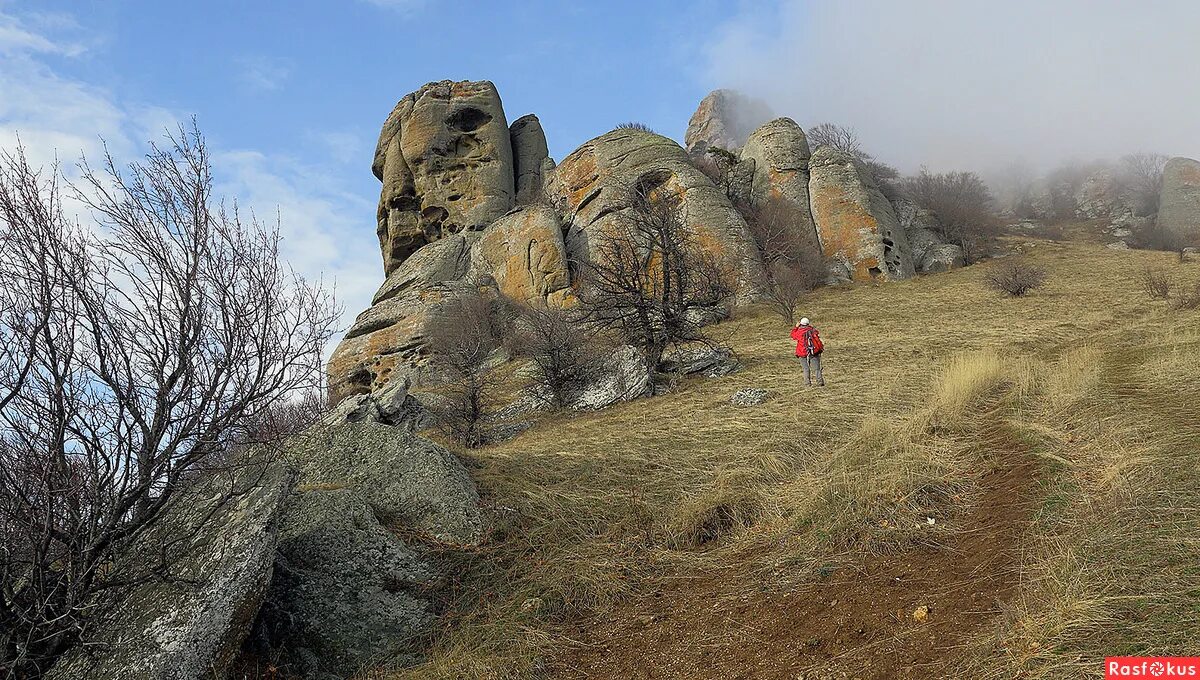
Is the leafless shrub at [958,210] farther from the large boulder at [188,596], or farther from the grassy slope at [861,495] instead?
the large boulder at [188,596]

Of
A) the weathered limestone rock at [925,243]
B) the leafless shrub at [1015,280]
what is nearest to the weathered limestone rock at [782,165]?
the weathered limestone rock at [925,243]

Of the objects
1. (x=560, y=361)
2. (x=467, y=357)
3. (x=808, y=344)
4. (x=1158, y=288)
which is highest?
(x=467, y=357)

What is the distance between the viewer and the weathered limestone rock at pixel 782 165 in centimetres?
3194

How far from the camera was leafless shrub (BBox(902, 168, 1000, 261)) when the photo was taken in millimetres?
34906

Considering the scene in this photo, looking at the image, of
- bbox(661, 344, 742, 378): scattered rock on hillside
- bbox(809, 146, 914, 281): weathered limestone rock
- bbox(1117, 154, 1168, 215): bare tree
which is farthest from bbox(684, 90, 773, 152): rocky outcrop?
bbox(661, 344, 742, 378): scattered rock on hillside

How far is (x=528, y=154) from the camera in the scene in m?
35.9

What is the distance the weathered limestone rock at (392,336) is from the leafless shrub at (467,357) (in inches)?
22.8

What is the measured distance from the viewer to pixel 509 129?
36312 millimetres

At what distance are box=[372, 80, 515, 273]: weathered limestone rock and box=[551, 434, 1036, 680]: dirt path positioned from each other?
29.1 meters

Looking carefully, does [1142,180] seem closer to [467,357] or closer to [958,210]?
[958,210]

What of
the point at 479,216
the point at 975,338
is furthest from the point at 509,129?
the point at 975,338

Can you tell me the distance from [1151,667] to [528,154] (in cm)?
3552

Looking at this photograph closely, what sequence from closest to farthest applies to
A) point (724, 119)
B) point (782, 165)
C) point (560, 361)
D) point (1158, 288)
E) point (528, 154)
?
point (560, 361) < point (1158, 288) < point (782, 165) < point (528, 154) < point (724, 119)

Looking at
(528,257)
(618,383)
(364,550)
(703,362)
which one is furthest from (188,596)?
(528,257)
